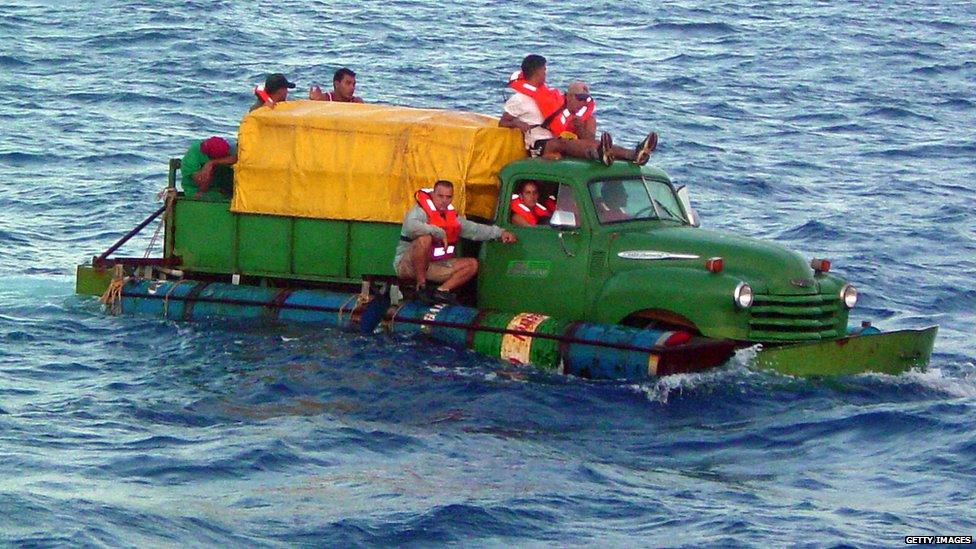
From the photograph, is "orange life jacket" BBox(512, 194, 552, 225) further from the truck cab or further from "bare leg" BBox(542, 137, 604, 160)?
"bare leg" BBox(542, 137, 604, 160)

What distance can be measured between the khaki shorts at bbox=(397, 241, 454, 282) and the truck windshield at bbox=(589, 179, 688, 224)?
1.57 meters

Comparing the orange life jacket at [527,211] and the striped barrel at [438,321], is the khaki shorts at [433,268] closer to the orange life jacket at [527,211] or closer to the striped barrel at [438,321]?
the striped barrel at [438,321]

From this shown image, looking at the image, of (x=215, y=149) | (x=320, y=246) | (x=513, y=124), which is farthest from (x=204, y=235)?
(x=513, y=124)

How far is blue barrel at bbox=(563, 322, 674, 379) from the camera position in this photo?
1566 centimetres

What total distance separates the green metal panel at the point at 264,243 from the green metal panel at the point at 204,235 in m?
0.14

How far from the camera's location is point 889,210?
26094 millimetres

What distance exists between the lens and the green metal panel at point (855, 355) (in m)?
15.6

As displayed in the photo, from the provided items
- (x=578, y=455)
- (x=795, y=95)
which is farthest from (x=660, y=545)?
(x=795, y=95)

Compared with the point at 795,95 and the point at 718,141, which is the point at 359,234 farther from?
the point at 795,95

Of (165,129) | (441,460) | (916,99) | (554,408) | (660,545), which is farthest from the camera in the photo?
(916,99)

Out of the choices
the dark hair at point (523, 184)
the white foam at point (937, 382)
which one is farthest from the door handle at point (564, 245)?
the white foam at point (937, 382)

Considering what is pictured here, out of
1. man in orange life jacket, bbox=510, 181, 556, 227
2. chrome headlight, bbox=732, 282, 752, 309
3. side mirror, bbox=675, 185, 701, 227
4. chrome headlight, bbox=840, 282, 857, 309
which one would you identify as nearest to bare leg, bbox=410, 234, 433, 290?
man in orange life jacket, bbox=510, 181, 556, 227

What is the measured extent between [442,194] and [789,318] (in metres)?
3.46

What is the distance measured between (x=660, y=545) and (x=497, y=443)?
107 inches
